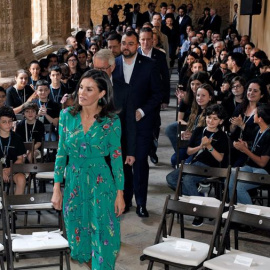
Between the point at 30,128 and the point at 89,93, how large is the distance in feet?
10.7

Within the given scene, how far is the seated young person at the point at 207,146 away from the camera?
6.71 metres

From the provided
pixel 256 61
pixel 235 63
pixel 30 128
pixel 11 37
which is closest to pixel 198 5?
pixel 256 61

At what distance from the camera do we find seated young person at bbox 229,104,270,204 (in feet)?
21.2

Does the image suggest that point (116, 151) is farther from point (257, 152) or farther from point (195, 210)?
point (257, 152)

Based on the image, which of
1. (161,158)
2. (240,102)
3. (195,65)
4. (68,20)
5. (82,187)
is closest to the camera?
(82,187)

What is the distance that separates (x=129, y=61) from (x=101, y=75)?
1.99 metres

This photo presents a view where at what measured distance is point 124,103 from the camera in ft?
19.7

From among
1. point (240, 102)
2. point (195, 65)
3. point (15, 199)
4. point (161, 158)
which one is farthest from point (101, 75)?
point (195, 65)

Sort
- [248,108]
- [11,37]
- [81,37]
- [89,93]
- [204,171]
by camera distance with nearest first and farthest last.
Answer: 1. [89,93]
2. [204,171]
3. [248,108]
4. [11,37]
5. [81,37]

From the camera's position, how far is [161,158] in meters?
9.40

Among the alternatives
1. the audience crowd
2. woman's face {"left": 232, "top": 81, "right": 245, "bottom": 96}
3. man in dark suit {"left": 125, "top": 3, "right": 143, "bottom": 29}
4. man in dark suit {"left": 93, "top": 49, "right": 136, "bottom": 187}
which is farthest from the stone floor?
man in dark suit {"left": 125, "top": 3, "right": 143, "bottom": 29}

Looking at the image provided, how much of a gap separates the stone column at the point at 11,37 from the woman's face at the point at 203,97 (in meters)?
4.23

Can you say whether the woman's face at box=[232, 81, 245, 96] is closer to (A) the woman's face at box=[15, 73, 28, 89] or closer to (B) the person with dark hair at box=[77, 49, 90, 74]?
(A) the woman's face at box=[15, 73, 28, 89]

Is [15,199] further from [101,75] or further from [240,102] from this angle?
[240,102]
